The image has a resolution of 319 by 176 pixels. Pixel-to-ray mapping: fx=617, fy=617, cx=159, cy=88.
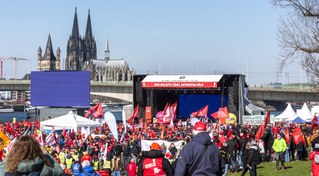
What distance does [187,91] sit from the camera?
2259 inches

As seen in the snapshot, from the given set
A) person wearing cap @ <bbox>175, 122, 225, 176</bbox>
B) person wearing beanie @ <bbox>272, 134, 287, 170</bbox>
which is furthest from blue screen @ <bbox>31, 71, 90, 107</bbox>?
person wearing cap @ <bbox>175, 122, 225, 176</bbox>

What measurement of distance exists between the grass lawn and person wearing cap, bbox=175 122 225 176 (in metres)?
12.1

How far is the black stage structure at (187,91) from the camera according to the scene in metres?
48.4

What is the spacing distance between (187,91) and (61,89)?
12.8 meters

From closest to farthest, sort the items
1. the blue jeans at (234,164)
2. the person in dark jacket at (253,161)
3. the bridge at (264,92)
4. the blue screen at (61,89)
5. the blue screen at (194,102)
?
1. the person in dark jacket at (253,161)
2. the blue jeans at (234,164)
3. the blue screen at (194,102)
4. the blue screen at (61,89)
5. the bridge at (264,92)

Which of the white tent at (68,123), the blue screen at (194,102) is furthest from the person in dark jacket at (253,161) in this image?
the blue screen at (194,102)

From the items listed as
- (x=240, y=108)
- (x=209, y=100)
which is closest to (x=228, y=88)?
(x=240, y=108)

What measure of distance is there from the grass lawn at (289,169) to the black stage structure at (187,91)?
25.7m

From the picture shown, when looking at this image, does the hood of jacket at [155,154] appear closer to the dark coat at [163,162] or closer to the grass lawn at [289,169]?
the dark coat at [163,162]

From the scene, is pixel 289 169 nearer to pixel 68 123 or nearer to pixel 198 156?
pixel 198 156

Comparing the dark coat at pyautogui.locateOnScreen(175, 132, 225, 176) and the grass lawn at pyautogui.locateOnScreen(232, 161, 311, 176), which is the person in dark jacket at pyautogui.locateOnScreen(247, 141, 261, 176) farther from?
the dark coat at pyautogui.locateOnScreen(175, 132, 225, 176)

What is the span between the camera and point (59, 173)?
506 centimetres

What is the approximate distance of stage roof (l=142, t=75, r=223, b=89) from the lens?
5153cm

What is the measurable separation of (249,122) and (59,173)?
3257cm
